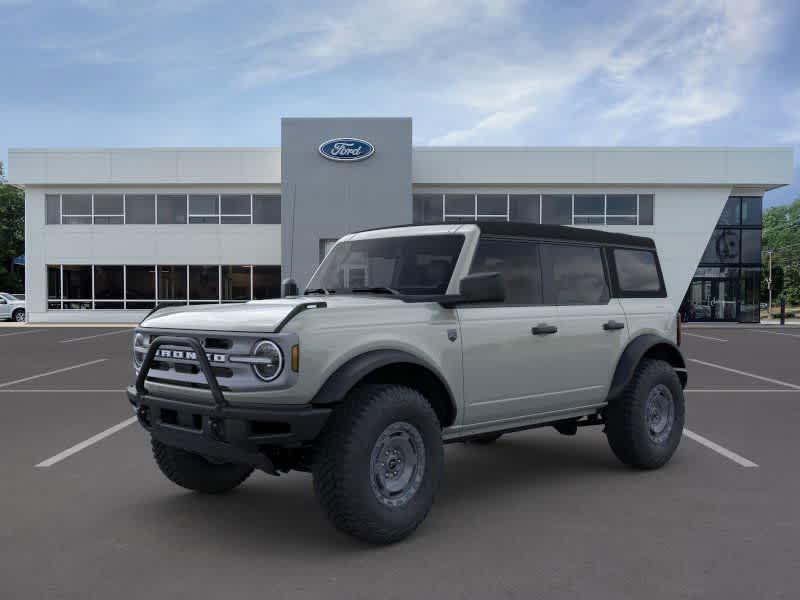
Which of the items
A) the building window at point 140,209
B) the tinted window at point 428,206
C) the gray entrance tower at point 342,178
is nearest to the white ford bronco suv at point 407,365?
the gray entrance tower at point 342,178

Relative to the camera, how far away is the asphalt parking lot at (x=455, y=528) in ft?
11.6

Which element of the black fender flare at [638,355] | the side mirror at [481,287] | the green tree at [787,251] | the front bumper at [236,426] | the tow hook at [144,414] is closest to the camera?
the front bumper at [236,426]

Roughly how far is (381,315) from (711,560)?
86.2 inches

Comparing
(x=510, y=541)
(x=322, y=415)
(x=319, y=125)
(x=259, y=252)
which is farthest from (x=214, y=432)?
(x=259, y=252)

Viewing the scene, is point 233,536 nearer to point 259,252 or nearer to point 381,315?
point 381,315

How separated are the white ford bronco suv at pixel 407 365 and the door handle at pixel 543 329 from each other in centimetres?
1

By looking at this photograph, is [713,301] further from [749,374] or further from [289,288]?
[289,288]

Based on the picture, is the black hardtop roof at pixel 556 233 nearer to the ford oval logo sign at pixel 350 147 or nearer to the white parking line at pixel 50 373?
the white parking line at pixel 50 373

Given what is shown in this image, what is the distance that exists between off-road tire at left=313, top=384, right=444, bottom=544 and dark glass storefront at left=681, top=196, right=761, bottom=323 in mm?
30266

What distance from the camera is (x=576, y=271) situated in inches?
220

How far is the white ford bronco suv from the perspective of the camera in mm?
3844

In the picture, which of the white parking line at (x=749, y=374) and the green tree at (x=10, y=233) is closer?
the white parking line at (x=749, y=374)

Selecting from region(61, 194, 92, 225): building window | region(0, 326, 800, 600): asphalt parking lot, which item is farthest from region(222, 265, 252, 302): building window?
region(0, 326, 800, 600): asphalt parking lot

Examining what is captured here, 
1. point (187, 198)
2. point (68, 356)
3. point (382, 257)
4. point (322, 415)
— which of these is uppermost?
point (187, 198)
